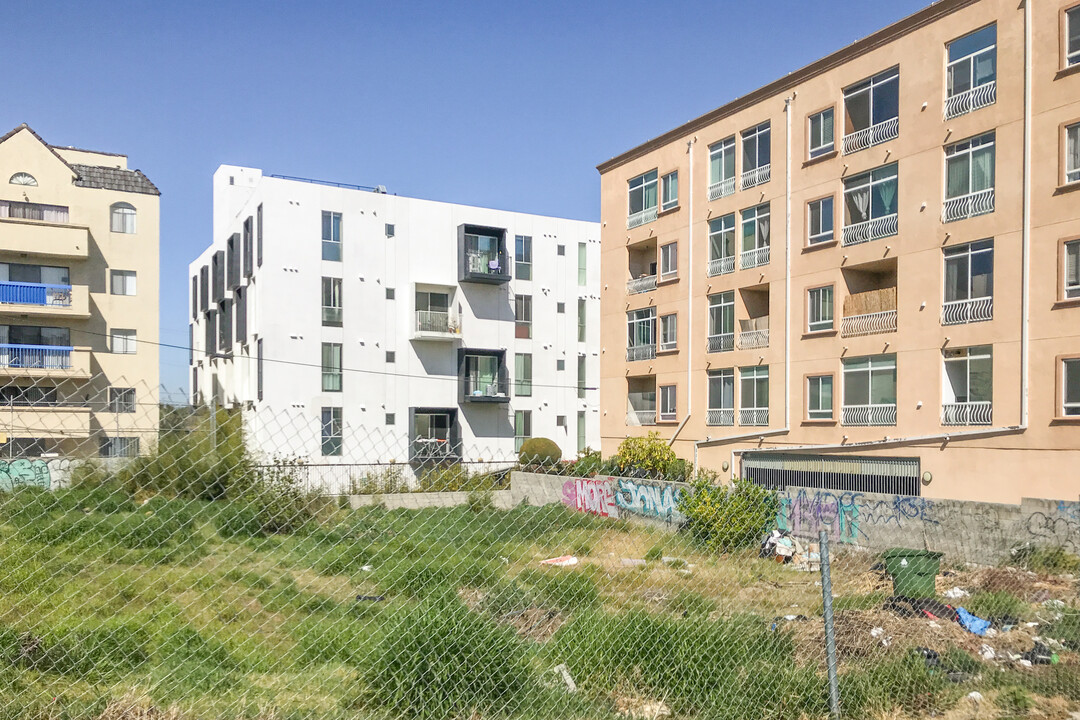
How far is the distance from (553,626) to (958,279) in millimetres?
18210

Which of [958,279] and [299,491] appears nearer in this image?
[299,491]

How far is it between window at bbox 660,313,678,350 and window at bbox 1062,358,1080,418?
1430cm

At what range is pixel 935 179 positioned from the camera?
23000 mm

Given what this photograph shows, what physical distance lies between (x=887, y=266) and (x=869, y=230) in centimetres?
127

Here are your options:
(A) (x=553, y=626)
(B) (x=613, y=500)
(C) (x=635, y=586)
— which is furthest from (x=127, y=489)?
(B) (x=613, y=500)

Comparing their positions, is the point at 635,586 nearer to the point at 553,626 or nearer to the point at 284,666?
the point at 553,626

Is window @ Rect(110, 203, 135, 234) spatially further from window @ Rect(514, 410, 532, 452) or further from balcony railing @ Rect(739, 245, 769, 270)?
balcony railing @ Rect(739, 245, 769, 270)

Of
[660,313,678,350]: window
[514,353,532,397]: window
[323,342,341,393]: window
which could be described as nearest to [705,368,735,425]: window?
[660,313,678,350]: window

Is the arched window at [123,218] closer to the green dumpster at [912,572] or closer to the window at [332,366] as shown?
the window at [332,366]

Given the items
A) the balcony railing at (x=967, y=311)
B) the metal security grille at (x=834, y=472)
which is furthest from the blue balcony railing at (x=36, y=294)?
the balcony railing at (x=967, y=311)

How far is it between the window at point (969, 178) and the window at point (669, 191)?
11228 millimetres

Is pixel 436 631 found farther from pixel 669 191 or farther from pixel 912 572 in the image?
pixel 669 191

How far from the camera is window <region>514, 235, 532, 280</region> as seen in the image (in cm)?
4300

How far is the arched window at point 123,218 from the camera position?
3709 cm
